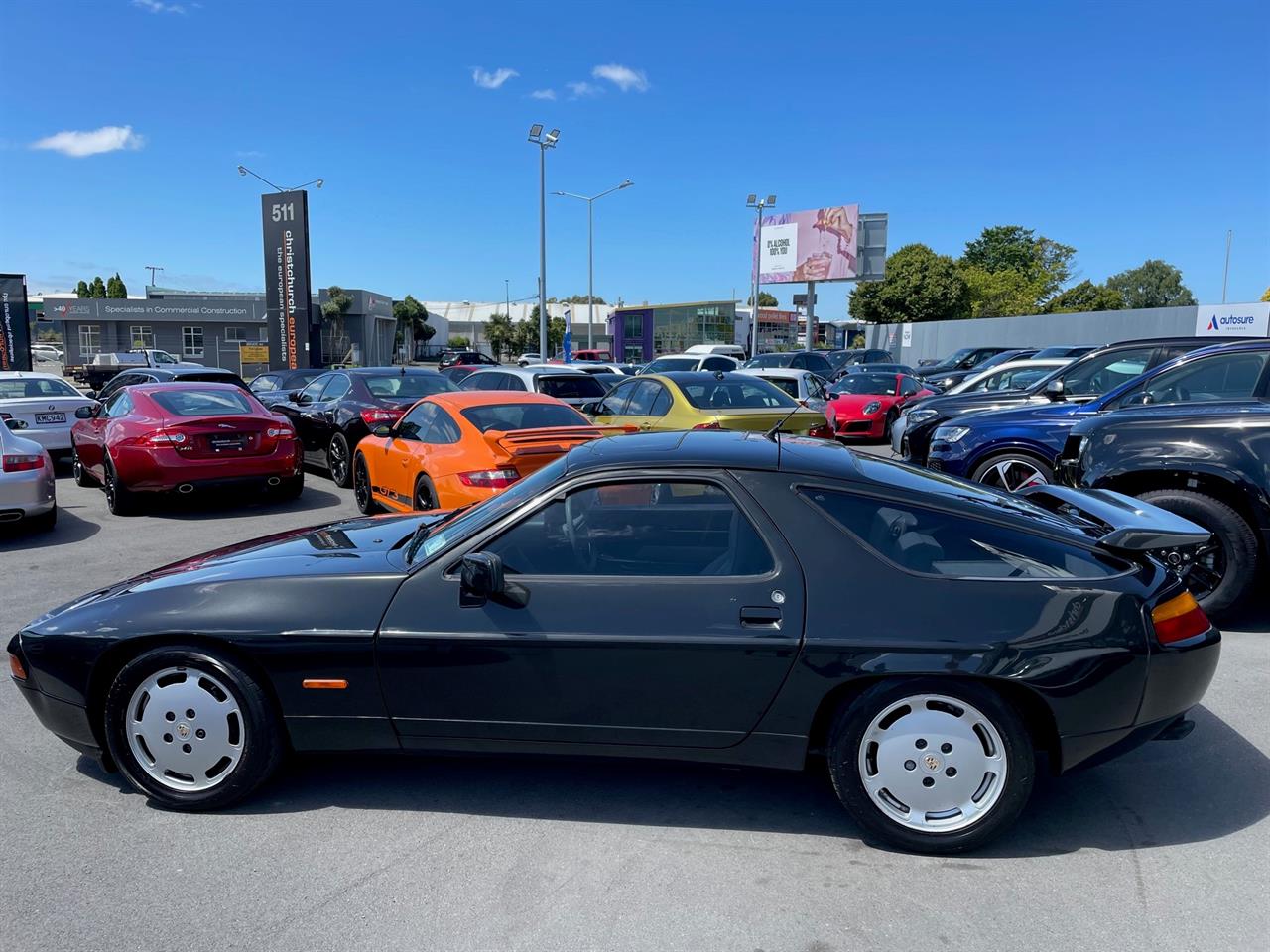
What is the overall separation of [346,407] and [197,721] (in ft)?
28.3

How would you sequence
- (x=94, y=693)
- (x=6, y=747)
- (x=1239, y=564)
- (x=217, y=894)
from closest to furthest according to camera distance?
1. (x=217, y=894)
2. (x=94, y=693)
3. (x=6, y=747)
4. (x=1239, y=564)

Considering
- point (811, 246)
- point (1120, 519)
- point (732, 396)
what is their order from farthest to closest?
point (811, 246), point (732, 396), point (1120, 519)

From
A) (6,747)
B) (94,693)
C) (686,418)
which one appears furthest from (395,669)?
(686,418)

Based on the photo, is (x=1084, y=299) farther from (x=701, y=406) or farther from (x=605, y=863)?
(x=605, y=863)

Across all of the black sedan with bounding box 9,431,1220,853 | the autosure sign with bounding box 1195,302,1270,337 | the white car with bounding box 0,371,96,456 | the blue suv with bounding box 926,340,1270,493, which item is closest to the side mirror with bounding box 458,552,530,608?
the black sedan with bounding box 9,431,1220,853

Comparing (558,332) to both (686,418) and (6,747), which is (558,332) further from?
(6,747)

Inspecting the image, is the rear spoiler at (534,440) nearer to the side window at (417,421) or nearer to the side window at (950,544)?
the side window at (417,421)

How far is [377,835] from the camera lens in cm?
338

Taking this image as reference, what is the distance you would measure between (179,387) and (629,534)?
845 cm

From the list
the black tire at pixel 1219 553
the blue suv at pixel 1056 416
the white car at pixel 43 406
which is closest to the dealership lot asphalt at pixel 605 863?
the black tire at pixel 1219 553

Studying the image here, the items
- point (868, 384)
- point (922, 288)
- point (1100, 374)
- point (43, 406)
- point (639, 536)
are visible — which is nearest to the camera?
point (639, 536)

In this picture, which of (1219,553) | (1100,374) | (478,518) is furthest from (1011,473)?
(478,518)

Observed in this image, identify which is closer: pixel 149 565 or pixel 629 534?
pixel 629 534

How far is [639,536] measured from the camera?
3.64 meters
